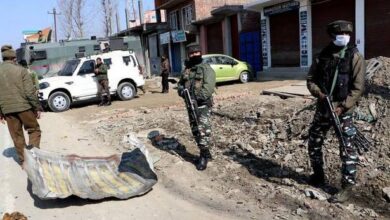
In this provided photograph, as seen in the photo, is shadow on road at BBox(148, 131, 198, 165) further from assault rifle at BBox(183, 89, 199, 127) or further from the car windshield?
the car windshield

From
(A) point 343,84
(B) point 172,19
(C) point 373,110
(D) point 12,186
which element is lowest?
(D) point 12,186

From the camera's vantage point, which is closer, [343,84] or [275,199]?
[343,84]

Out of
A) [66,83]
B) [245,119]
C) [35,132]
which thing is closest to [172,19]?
[66,83]

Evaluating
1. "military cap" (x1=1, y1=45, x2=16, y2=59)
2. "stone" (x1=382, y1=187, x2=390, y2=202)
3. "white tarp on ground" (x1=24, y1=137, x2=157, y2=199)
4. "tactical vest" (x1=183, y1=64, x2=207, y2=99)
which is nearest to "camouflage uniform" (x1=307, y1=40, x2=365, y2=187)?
"stone" (x1=382, y1=187, x2=390, y2=202)

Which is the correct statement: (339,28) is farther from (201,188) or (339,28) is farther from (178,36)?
(178,36)

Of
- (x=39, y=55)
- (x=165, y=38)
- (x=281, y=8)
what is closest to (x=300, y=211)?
(x=281, y=8)

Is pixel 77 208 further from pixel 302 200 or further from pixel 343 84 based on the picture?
pixel 343 84

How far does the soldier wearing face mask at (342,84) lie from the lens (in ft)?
14.3

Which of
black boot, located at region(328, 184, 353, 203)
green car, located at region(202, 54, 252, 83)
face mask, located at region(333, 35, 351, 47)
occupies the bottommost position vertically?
black boot, located at region(328, 184, 353, 203)

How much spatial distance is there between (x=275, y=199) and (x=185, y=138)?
11.9 ft

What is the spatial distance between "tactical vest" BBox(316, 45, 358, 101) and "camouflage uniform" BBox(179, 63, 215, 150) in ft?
5.71

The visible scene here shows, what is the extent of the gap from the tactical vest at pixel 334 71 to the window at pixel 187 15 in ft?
88.0

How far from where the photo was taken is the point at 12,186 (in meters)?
6.16

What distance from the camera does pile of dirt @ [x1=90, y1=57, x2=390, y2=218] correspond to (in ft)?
16.4
